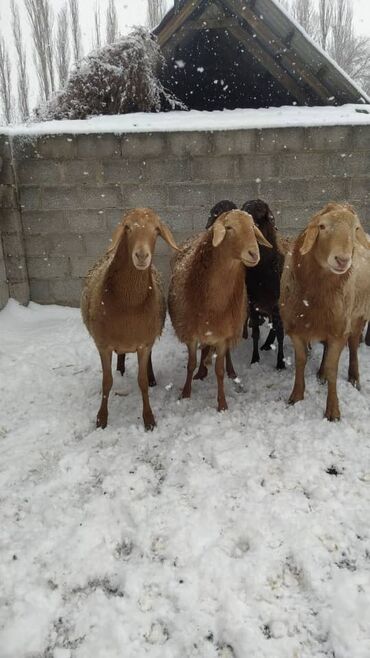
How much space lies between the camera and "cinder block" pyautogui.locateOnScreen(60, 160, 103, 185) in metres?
5.53

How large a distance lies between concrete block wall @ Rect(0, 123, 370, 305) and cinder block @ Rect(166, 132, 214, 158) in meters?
0.01

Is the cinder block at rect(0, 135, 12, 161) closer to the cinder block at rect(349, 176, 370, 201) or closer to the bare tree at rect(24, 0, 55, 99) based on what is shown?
the cinder block at rect(349, 176, 370, 201)

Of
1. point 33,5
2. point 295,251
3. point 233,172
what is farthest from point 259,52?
point 33,5

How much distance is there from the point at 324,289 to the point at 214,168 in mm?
A: 2764

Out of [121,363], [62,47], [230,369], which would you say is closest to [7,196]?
[121,363]

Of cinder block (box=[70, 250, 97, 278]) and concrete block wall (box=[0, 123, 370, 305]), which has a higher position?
concrete block wall (box=[0, 123, 370, 305])

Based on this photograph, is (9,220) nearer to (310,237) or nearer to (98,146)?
(98,146)

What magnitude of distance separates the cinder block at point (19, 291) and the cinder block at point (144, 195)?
1.64 m

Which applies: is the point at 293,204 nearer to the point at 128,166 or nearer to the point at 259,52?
the point at 128,166

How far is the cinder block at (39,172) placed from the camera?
552 cm

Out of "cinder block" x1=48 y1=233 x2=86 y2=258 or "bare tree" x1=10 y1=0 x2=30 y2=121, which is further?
"bare tree" x1=10 y1=0 x2=30 y2=121

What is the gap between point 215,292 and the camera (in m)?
3.63

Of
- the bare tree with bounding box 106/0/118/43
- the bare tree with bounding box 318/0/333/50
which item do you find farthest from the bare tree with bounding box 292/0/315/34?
the bare tree with bounding box 106/0/118/43

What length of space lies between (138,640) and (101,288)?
227 centimetres
